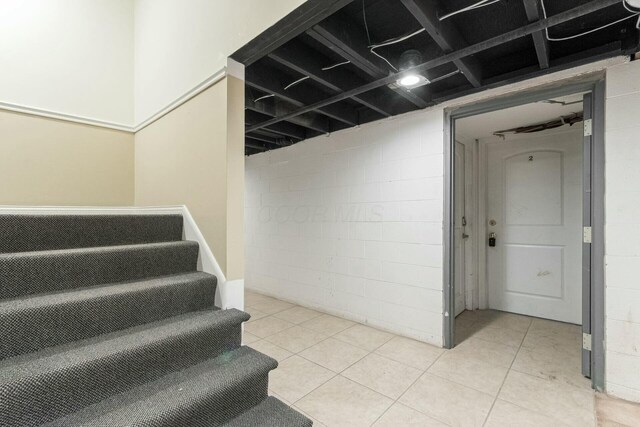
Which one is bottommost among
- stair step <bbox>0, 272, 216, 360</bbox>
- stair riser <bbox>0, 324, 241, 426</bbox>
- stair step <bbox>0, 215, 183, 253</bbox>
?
stair riser <bbox>0, 324, 241, 426</bbox>

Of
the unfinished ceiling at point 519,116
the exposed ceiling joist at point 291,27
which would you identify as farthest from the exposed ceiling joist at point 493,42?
the unfinished ceiling at point 519,116

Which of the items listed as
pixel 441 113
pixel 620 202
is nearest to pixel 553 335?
pixel 620 202

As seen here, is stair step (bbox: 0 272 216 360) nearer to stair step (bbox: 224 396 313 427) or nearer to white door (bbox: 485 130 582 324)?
stair step (bbox: 224 396 313 427)

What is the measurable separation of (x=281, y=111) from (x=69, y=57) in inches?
78.0

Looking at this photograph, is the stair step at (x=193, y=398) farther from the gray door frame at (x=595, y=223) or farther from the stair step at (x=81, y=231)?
the gray door frame at (x=595, y=223)

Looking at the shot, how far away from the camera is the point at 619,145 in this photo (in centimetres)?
192

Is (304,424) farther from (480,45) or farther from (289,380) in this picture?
(480,45)

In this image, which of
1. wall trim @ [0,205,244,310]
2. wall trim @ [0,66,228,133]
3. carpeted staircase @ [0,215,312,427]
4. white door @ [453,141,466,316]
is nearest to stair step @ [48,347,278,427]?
Result: carpeted staircase @ [0,215,312,427]

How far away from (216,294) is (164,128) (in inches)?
63.5

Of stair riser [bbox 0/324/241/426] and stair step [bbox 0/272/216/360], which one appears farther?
stair step [bbox 0/272/216/360]

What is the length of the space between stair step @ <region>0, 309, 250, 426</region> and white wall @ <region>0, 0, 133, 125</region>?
2.41 meters

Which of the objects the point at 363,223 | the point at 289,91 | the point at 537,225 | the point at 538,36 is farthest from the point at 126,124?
the point at 537,225

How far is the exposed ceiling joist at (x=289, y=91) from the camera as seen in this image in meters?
2.39

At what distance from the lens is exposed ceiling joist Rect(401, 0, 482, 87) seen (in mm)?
1558
